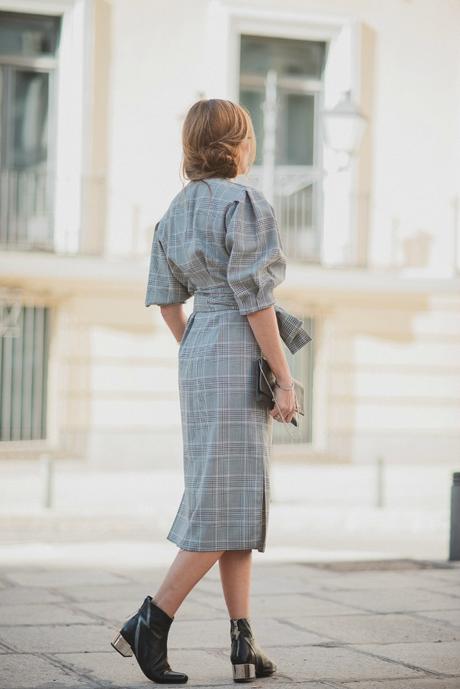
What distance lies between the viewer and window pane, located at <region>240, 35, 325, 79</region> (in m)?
20.2

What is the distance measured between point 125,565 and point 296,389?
3715 millimetres

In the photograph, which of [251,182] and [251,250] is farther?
[251,182]

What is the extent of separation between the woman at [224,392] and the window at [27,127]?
14.8 meters

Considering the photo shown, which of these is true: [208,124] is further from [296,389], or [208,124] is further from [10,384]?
[10,384]

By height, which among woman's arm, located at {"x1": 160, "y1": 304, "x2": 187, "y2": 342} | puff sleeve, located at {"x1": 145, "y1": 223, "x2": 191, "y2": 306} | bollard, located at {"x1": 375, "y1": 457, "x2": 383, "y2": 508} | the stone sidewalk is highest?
puff sleeve, located at {"x1": 145, "y1": 223, "x2": 191, "y2": 306}

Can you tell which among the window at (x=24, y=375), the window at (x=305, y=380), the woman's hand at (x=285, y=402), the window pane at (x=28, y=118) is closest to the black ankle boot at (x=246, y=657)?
the woman's hand at (x=285, y=402)

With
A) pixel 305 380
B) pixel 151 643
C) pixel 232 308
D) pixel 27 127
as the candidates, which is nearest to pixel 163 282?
pixel 232 308

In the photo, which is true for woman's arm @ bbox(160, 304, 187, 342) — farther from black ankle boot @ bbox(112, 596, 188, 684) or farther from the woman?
black ankle boot @ bbox(112, 596, 188, 684)

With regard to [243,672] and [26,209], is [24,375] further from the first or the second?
[243,672]

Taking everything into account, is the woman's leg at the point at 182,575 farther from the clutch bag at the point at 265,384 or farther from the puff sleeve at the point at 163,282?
the puff sleeve at the point at 163,282

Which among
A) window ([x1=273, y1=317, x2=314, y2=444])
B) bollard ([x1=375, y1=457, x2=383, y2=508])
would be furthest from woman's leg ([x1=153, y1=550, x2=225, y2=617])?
window ([x1=273, y1=317, x2=314, y2=444])

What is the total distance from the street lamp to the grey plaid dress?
35.3ft

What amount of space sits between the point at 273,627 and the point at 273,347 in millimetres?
1554

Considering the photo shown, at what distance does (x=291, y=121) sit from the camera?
20562 millimetres
